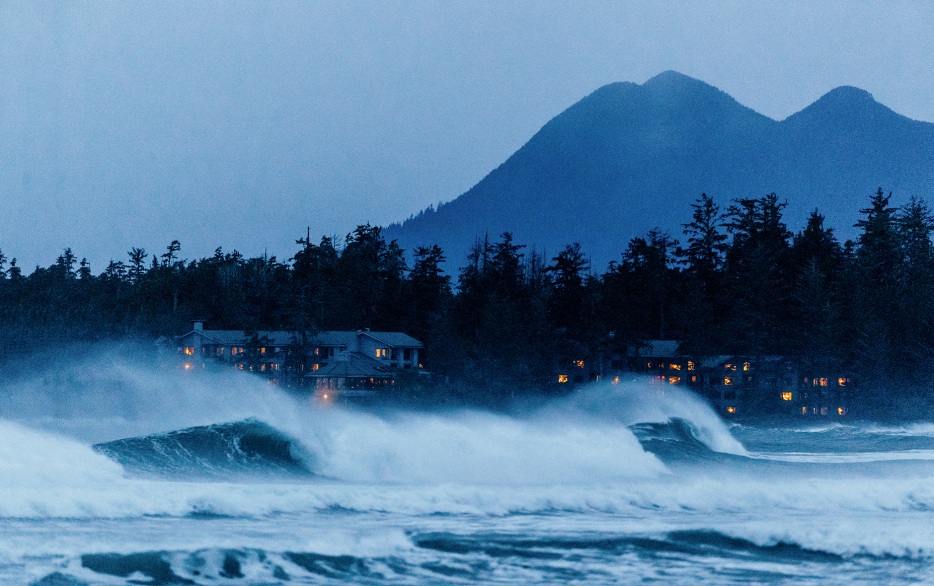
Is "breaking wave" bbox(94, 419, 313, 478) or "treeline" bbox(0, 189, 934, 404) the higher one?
"treeline" bbox(0, 189, 934, 404)

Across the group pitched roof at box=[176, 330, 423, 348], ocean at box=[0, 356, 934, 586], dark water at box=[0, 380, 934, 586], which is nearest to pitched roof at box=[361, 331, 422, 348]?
pitched roof at box=[176, 330, 423, 348]

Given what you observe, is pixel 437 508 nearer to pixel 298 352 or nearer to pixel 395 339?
pixel 298 352

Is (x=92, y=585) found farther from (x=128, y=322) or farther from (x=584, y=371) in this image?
(x=128, y=322)

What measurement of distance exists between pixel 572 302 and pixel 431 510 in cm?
6014

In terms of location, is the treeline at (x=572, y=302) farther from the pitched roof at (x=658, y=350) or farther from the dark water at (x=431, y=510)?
the dark water at (x=431, y=510)

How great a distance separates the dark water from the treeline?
131 feet

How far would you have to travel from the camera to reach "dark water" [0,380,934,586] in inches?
679

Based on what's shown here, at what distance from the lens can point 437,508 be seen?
2244 cm

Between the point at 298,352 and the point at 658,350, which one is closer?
the point at 298,352

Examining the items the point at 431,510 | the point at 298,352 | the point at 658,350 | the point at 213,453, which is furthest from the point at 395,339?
the point at 431,510

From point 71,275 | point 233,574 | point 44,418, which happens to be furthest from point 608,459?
point 71,275

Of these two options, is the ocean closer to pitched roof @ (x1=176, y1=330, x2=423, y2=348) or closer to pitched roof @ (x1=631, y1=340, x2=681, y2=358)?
pitched roof @ (x1=176, y1=330, x2=423, y2=348)

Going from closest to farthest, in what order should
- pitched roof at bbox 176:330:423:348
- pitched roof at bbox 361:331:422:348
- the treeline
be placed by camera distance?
1. the treeline
2. pitched roof at bbox 361:331:422:348
3. pitched roof at bbox 176:330:423:348

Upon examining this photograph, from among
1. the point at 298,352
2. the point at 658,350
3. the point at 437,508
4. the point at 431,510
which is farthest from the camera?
the point at 658,350
